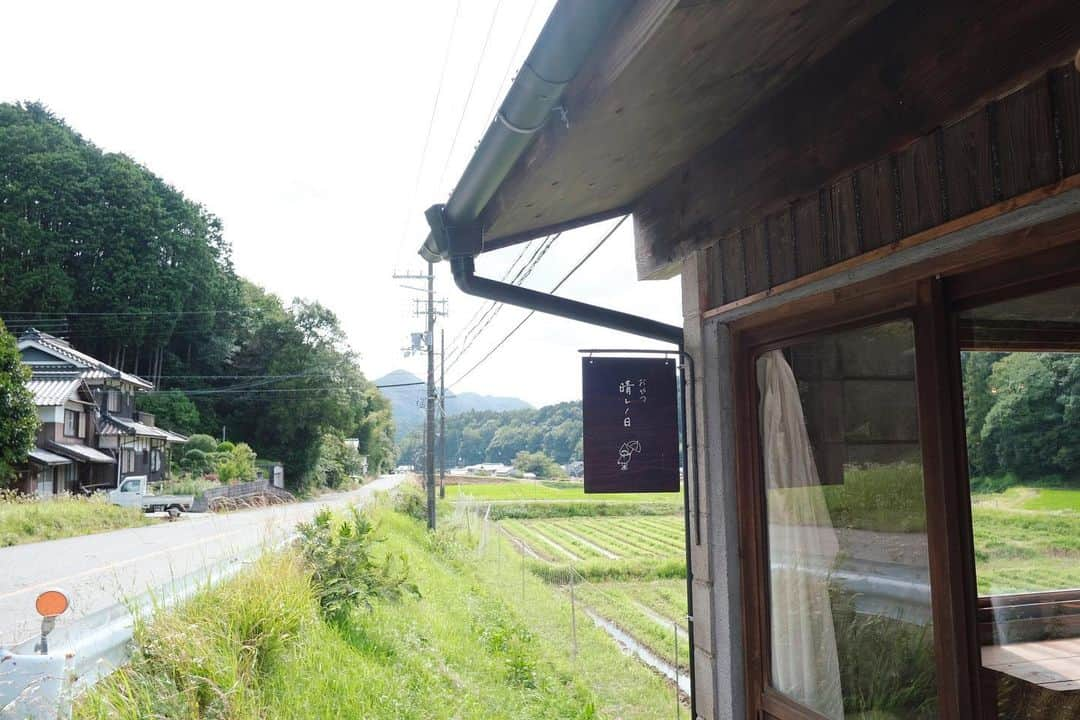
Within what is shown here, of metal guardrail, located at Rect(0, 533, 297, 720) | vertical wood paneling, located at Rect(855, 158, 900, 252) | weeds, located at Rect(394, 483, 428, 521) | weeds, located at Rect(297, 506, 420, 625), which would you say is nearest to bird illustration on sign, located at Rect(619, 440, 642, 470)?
vertical wood paneling, located at Rect(855, 158, 900, 252)

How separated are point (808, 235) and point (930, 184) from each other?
1.73 feet

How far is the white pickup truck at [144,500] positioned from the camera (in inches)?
869

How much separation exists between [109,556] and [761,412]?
12.7 meters

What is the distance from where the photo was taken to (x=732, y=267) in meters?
2.81

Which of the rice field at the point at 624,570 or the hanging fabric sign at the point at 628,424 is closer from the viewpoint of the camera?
the hanging fabric sign at the point at 628,424

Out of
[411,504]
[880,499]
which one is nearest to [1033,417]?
[880,499]

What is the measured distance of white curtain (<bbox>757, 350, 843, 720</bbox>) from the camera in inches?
98.2

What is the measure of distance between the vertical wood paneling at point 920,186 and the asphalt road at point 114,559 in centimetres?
484

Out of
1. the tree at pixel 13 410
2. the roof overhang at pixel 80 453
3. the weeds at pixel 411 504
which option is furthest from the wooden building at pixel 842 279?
the roof overhang at pixel 80 453

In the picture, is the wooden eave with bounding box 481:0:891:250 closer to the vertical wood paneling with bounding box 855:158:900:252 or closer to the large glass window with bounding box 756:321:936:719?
the vertical wood paneling with bounding box 855:158:900:252

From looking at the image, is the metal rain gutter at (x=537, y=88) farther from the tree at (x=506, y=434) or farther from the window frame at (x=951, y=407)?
the tree at (x=506, y=434)

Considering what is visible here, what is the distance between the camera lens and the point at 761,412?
2.76 metres

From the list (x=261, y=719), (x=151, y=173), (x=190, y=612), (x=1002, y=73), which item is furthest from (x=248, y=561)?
(x=151, y=173)

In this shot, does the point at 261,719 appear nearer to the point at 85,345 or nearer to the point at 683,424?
the point at 683,424
